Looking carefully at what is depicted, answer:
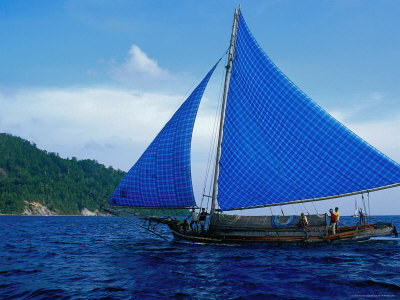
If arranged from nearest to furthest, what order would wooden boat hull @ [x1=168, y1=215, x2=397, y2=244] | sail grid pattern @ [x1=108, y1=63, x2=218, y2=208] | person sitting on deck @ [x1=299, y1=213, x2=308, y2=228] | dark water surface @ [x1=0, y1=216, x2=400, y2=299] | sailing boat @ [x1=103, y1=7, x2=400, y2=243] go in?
1. dark water surface @ [x1=0, y1=216, x2=400, y2=299]
2. sailing boat @ [x1=103, y1=7, x2=400, y2=243]
3. wooden boat hull @ [x1=168, y1=215, x2=397, y2=244]
4. person sitting on deck @ [x1=299, y1=213, x2=308, y2=228]
5. sail grid pattern @ [x1=108, y1=63, x2=218, y2=208]

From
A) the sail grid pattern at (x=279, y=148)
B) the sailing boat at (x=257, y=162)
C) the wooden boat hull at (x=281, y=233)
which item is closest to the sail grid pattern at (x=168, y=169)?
the sailing boat at (x=257, y=162)

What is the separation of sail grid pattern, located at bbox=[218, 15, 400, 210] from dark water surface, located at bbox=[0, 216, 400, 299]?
4036 millimetres

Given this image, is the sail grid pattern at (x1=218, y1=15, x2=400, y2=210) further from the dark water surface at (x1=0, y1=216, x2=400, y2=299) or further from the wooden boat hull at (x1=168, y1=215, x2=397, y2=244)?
the dark water surface at (x1=0, y1=216, x2=400, y2=299)

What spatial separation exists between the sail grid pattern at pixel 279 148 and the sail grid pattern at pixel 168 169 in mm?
2711

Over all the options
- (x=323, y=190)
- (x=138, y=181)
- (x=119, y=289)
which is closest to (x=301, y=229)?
(x=323, y=190)

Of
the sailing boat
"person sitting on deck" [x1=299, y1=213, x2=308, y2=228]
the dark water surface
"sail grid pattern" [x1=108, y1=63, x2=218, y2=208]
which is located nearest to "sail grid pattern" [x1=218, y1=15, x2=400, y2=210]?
the sailing boat

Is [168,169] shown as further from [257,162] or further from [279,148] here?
[279,148]

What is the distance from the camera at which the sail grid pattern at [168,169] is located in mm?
23875

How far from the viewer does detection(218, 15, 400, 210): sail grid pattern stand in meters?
21.3

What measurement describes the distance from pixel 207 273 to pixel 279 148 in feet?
37.6

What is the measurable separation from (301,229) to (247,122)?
8.49 metres

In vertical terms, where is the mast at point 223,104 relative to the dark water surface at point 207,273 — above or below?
above

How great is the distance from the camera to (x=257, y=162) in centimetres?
2372

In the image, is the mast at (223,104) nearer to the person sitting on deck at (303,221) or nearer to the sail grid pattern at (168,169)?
the sail grid pattern at (168,169)
